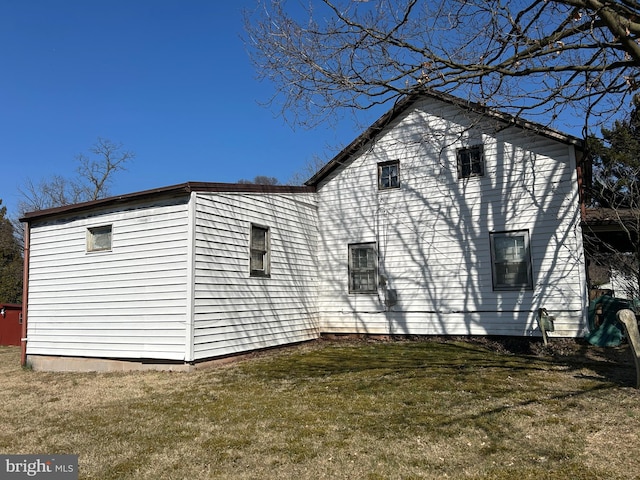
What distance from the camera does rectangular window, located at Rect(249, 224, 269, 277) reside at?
10.8 metres

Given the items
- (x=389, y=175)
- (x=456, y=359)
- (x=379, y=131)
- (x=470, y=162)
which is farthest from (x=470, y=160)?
(x=456, y=359)

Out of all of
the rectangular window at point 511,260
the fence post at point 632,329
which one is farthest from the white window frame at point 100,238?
the fence post at point 632,329

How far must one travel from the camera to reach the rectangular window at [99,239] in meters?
10.3

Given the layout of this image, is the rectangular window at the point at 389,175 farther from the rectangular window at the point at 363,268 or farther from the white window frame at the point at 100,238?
the white window frame at the point at 100,238

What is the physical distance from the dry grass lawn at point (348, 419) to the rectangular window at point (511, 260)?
6.92 ft

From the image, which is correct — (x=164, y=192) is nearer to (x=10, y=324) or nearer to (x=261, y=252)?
(x=261, y=252)

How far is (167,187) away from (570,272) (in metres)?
8.88

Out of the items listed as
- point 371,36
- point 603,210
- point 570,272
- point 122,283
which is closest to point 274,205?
point 122,283

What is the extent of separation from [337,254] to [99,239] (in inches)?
244

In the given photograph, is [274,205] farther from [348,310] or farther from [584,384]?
[584,384]

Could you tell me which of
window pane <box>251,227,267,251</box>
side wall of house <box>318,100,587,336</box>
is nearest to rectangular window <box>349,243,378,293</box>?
side wall of house <box>318,100,587,336</box>

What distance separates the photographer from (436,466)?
4.10 meters

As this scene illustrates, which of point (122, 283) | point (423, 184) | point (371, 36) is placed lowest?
point (122, 283)

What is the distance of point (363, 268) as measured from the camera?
1312cm
